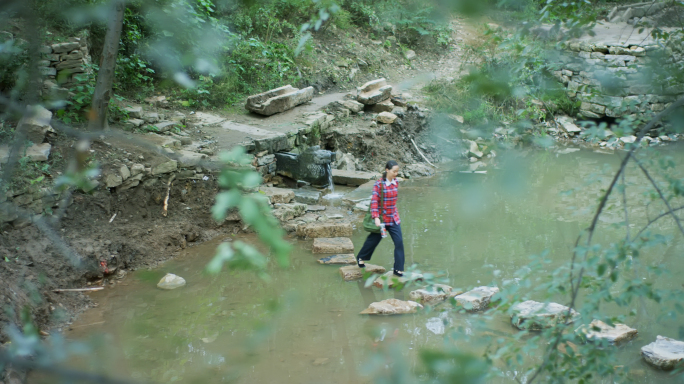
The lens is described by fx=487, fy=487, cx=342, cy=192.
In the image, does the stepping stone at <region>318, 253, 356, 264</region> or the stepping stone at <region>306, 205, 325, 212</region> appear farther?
the stepping stone at <region>306, 205, 325, 212</region>

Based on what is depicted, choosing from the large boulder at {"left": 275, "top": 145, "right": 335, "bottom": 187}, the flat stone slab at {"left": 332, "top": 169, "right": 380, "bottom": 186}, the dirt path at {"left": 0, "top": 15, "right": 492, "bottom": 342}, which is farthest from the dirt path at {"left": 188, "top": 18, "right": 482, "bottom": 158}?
the flat stone slab at {"left": 332, "top": 169, "right": 380, "bottom": 186}

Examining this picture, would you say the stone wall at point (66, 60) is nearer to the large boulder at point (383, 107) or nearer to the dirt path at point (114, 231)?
the dirt path at point (114, 231)

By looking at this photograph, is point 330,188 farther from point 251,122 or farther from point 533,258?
point 533,258

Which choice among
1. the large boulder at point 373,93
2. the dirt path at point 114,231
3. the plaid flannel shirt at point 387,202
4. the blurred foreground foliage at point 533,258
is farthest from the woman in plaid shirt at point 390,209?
the large boulder at point 373,93

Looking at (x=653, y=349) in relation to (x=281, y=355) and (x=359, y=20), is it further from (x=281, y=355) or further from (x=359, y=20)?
(x=359, y=20)

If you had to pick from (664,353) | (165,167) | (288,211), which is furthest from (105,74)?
(664,353)

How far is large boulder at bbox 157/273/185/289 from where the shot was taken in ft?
17.9

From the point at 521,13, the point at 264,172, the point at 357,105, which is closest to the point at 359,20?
the point at 357,105

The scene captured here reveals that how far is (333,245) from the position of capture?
22.0 feet

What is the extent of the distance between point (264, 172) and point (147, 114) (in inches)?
89.1

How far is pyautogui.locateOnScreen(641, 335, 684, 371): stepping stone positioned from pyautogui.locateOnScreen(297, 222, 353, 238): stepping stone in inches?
158

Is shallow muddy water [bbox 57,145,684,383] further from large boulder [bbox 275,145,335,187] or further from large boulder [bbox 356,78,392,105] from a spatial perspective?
large boulder [bbox 356,78,392,105]

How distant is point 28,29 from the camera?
1.44 metres

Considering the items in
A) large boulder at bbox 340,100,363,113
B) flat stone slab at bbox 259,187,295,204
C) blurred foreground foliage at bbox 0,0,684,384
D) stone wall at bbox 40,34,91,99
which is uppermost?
blurred foreground foliage at bbox 0,0,684,384
